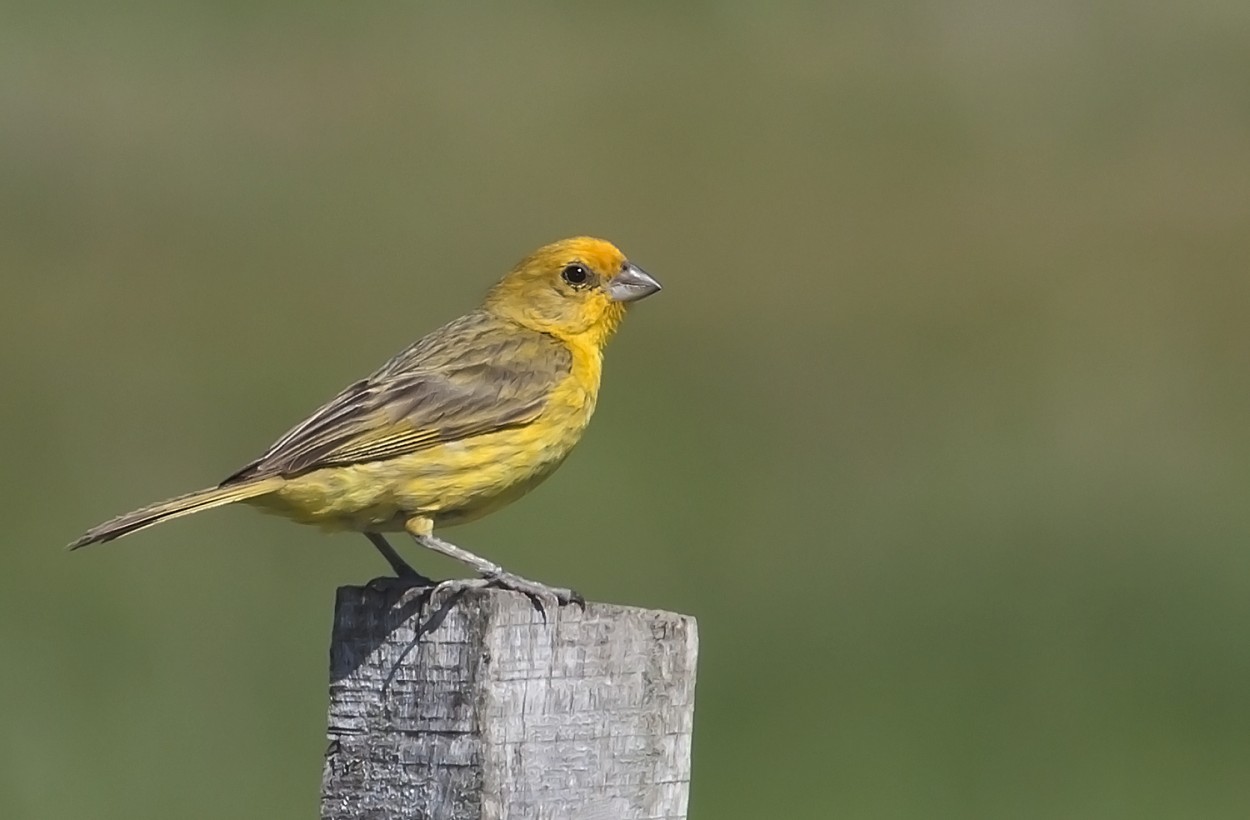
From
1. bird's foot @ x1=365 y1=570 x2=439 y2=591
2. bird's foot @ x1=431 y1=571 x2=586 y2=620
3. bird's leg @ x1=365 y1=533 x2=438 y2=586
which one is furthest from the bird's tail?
bird's foot @ x1=431 y1=571 x2=586 y2=620

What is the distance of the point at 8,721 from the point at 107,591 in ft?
5.15

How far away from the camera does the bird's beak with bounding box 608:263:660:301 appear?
24.2 feet

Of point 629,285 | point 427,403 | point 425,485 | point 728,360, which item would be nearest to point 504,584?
point 425,485

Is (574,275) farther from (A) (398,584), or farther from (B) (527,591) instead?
(B) (527,591)

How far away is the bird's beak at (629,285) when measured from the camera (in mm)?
7367

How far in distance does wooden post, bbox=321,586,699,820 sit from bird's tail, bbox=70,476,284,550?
1209mm

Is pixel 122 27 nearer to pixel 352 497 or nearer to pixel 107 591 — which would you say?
pixel 107 591

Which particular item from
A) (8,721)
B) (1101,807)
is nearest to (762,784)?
(1101,807)

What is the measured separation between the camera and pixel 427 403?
6.45 m

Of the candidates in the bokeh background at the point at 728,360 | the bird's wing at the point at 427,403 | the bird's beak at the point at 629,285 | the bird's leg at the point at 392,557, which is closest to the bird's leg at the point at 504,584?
the bird's leg at the point at 392,557

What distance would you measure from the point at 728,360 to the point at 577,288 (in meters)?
7.52

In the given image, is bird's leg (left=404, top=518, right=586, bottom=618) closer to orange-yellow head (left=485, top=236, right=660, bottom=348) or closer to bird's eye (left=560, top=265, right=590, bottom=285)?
orange-yellow head (left=485, top=236, right=660, bottom=348)

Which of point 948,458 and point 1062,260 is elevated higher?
point 1062,260

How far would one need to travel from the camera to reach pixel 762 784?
913 cm
